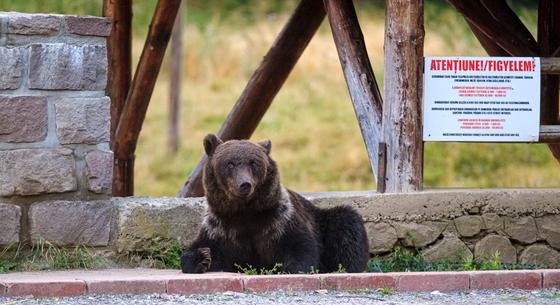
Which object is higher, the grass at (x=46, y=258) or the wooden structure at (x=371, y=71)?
the wooden structure at (x=371, y=71)

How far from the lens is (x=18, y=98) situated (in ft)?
24.6

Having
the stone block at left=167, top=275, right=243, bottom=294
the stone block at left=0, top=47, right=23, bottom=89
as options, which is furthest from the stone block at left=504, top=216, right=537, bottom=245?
the stone block at left=0, top=47, right=23, bottom=89

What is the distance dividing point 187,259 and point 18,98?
1.51 metres

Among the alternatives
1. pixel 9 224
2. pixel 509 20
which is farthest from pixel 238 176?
pixel 509 20

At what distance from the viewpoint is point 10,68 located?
24.6ft

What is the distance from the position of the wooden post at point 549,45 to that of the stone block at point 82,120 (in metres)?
3.93

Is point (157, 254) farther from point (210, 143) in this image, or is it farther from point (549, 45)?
point (549, 45)

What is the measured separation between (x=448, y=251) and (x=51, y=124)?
2875 mm

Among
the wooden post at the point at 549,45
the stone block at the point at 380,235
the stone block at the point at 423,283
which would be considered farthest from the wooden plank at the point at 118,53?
the stone block at the point at 423,283

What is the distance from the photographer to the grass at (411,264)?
26.4 feet

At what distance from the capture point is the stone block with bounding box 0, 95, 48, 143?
7.48 m

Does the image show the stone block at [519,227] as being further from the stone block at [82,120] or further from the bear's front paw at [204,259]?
the stone block at [82,120]

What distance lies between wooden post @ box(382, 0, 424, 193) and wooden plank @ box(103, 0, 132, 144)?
287cm

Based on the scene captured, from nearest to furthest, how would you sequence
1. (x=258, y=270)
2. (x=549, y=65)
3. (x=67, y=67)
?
1. (x=258, y=270)
2. (x=67, y=67)
3. (x=549, y=65)
